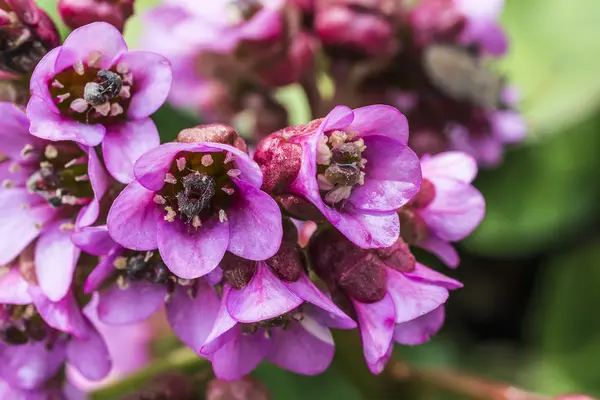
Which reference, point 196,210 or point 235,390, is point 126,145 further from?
point 235,390

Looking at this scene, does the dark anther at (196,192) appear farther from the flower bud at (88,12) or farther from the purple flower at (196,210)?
the flower bud at (88,12)

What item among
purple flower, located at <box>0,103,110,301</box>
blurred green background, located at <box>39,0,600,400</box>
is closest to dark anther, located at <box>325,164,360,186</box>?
purple flower, located at <box>0,103,110,301</box>

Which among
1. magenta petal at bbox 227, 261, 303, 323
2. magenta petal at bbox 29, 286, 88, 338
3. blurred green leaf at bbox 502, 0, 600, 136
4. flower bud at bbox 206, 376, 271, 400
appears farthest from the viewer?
blurred green leaf at bbox 502, 0, 600, 136

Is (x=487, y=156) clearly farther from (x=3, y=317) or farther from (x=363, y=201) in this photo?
(x=3, y=317)

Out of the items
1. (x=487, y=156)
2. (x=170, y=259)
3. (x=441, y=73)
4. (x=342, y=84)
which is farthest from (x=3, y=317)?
(x=487, y=156)

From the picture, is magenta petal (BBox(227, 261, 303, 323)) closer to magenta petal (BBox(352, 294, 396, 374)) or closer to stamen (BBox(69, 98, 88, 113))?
magenta petal (BBox(352, 294, 396, 374))
